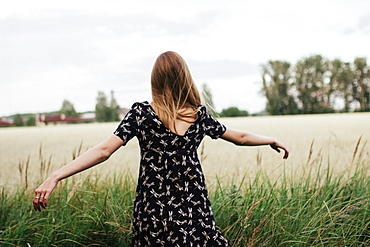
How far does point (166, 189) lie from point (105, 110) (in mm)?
51154

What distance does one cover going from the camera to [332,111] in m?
44.2

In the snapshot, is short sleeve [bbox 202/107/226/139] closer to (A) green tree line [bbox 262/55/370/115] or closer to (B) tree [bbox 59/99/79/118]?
(A) green tree line [bbox 262/55/370/115]

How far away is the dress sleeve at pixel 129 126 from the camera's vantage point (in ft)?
6.30

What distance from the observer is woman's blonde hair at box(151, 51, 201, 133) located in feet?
6.70

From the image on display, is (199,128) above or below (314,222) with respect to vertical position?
above

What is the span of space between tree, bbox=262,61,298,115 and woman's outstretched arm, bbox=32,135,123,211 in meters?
44.0

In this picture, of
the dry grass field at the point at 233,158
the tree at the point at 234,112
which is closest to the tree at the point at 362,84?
the tree at the point at 234,112

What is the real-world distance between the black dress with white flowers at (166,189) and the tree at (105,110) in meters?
46.4

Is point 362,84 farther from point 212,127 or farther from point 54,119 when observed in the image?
point 212,127

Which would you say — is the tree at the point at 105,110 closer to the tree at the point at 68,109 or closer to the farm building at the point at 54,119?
the farm building at the point at 54,119

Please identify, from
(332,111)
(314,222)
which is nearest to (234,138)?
(314,222)

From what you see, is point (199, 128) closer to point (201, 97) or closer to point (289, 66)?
point (201, 97)

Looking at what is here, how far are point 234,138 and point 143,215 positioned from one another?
678mm

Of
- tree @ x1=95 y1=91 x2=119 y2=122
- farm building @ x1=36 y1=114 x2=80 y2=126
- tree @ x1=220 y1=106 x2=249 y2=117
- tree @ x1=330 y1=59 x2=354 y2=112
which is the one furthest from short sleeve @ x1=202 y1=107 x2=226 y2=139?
farm building @ x1=36 y1=114 x2=80 y2=126
